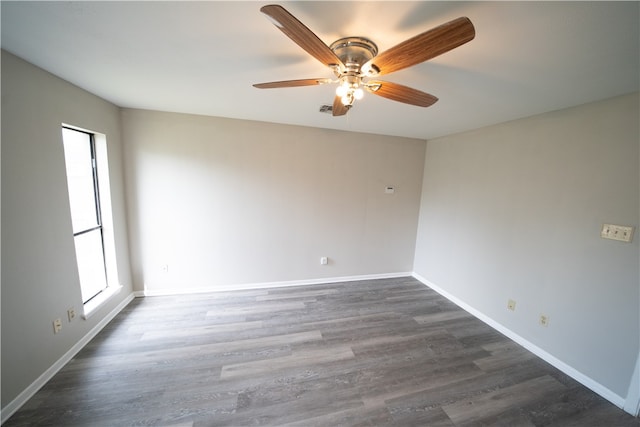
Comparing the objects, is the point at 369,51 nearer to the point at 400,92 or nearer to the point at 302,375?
the point at 400,92

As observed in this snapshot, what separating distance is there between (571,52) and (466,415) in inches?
90.9

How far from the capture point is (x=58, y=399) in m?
1.51

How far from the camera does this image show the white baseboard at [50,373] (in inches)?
54.7

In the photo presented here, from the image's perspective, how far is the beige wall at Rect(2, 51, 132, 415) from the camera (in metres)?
1.37

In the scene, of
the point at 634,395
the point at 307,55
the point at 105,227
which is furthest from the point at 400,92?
the point at 105,227

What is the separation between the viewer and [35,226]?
5.02 ft

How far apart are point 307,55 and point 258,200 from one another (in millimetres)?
2004

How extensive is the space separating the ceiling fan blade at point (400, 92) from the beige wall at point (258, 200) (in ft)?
5.91

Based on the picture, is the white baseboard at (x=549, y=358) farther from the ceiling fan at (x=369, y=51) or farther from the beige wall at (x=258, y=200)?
the ceiling fan at (x=369, y=51)

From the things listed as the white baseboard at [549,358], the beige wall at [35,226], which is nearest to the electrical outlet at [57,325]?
the beige wall at [35,226]

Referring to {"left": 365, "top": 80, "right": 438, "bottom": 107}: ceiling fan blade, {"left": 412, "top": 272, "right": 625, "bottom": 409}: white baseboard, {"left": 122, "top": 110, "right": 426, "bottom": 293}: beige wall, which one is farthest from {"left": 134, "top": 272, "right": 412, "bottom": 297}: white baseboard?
{"left": 365, "top": 80, "right": 438, "bottom": 107}: ceiling fan blade

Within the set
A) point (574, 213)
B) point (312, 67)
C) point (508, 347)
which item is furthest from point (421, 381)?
point (312, 67)

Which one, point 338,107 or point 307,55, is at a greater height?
point 307,55

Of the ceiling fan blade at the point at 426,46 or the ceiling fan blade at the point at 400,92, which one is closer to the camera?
the ceiling fan blade at the point at 426,46
